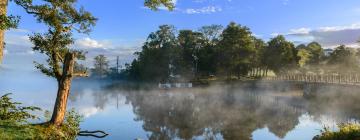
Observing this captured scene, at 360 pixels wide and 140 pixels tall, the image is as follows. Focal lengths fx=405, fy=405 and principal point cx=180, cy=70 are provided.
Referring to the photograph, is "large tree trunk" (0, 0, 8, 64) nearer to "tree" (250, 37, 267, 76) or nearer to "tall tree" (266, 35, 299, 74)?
"tall tree" (266, 35, 299, 74)

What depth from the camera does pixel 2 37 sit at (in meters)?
14.5

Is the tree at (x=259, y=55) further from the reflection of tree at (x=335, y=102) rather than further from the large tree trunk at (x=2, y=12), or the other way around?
the large tree trunk at (x=2, y=12)

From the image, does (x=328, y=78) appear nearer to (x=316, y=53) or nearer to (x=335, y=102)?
(x=335, y=102)

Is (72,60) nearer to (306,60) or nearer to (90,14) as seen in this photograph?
(90,14)

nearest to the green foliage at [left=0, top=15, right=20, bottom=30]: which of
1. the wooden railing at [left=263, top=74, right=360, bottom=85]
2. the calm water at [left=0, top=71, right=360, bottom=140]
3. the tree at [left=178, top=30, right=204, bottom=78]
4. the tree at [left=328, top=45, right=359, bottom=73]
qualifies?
the calm water at [left=0, top=71, right=360, bottom=140]

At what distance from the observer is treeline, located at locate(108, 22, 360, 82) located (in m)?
93.6

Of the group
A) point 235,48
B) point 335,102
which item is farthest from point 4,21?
point 235,48

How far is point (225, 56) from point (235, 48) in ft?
12.1

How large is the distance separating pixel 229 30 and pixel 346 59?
88.7ft

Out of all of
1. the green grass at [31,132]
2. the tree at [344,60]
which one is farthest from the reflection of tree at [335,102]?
the green grass at [31,132]

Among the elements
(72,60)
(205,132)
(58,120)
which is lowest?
(205,132)

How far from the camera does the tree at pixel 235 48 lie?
311 feet

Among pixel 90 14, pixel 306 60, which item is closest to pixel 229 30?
pixel 306 60

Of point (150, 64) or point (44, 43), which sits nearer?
point (44, 43)
